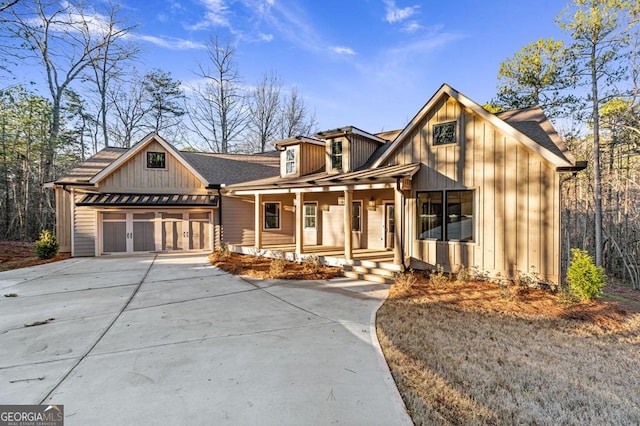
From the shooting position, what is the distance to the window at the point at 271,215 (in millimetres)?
15336

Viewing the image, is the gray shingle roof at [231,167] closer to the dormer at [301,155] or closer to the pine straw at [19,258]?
the dormer at [301,155]

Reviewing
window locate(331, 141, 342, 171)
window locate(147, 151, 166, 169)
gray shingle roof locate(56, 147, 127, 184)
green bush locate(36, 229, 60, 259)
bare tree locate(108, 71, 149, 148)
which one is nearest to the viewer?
green bush locate(36, 229, 60, 259)

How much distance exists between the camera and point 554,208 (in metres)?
7.48

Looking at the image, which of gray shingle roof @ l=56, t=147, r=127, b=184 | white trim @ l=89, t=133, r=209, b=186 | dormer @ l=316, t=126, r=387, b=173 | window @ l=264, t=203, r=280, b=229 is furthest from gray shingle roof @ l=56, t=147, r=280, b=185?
dormer @ l=316, t=126, r=387, b=173

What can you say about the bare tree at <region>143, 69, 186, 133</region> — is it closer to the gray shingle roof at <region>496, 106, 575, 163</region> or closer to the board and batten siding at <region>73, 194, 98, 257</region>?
the board and batten siding at <region>73, 194, 98, 257</region>

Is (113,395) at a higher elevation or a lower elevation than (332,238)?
lower

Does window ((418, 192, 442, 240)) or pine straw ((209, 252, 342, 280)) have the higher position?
window ((418, 192, 442, 240))

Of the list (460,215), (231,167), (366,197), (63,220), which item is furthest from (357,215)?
(63,220)

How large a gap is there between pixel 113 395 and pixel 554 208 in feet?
30.0

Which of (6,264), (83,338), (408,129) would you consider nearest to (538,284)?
(408,129)

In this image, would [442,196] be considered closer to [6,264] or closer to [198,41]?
[6,264]

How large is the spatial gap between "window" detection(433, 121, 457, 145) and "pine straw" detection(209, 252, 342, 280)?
5.07 metres

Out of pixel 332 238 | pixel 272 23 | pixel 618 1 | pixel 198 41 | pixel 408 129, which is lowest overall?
pixel 332 238

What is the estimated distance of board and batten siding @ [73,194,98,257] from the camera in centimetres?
1341
